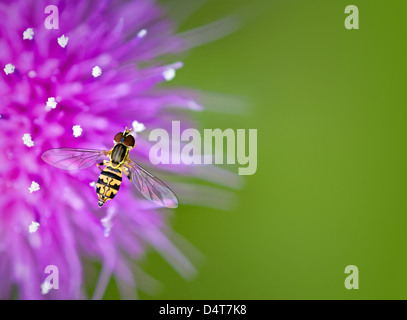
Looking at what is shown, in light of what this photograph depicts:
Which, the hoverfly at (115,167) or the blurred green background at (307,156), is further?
the blurred green background at (307,156)

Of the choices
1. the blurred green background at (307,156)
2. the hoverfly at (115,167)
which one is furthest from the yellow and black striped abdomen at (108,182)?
the blurred green background at (307,156)

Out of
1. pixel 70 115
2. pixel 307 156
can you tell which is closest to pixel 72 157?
pixel 70 115

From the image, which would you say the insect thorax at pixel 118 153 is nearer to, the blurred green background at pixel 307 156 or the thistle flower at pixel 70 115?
the thistle flower at pixel 70 115

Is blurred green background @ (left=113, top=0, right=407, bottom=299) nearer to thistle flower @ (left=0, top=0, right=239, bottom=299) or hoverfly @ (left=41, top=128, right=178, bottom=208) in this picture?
thistle flower @ (left=0, top=0, right=239, bottom=299)

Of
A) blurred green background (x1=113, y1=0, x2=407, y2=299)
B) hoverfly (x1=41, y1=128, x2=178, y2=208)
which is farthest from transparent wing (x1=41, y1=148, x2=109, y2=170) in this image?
blurred green background (x1=113, y1=0, x2=407, y2=299)

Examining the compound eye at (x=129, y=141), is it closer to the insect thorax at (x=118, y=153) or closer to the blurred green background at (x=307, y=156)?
the insect thorax at (x=118, y=153)

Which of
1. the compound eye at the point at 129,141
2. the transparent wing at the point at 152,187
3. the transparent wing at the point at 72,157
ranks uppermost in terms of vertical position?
the compound eye at the point at 129,141

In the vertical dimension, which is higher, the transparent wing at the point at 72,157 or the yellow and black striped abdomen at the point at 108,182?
the transparent wing at the point at 72,157

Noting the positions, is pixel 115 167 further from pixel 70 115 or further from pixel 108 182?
pixel 70 115

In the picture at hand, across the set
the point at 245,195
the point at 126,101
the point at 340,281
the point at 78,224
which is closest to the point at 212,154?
the point at 245,195
